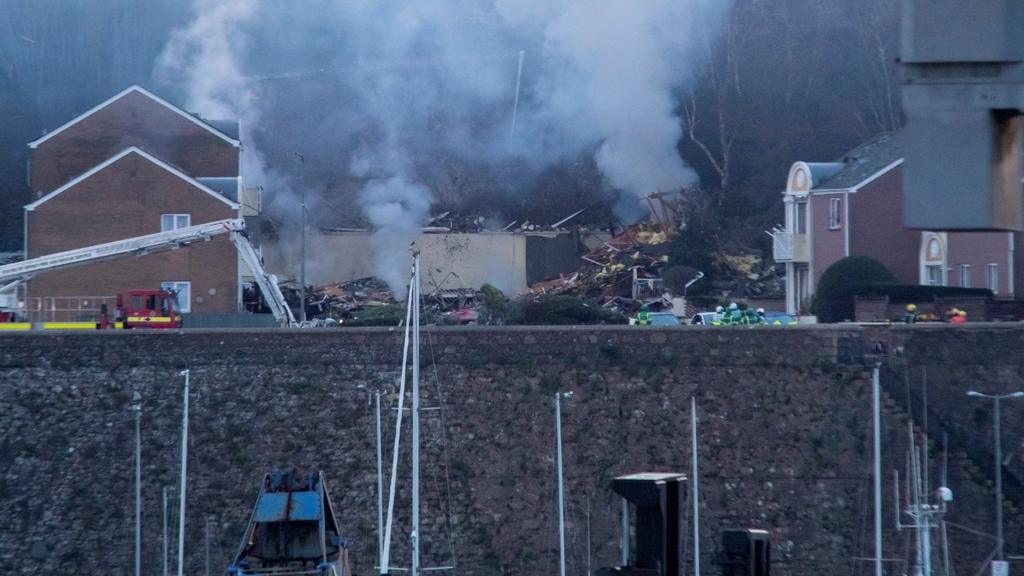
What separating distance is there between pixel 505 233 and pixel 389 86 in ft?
29.9

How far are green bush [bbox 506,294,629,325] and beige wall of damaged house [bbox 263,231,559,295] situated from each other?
7.02 meters

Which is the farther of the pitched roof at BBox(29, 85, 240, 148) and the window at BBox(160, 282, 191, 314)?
the pitched roof at BBox(29, 85, 240, 148)

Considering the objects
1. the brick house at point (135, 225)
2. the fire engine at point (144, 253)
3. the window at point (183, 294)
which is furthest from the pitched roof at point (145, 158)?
the window at point (183, 294)

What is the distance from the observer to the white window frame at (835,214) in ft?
97.6

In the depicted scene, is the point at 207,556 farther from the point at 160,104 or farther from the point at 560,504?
the point at 160,104

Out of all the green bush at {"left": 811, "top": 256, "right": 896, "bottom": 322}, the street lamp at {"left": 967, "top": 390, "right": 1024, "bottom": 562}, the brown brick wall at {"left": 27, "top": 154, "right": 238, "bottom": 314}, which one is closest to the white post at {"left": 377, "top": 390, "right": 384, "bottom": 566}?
the street lamp at {"left": 967, "top": 390, "right": 1024, "bottom": 562}

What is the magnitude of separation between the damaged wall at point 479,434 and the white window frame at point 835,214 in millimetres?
10196

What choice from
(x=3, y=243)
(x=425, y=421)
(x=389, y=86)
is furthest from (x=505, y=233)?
(x=425, y=421)

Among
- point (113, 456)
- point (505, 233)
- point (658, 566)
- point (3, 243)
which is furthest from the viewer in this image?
point (3, 243)

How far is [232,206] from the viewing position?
92.5 ft

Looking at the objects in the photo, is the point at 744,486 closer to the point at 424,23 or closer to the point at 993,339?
the point at 993,339

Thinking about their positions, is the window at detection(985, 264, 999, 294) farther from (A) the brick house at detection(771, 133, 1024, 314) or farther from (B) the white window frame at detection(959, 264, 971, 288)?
(B) the white window frame at detection(959, 264, 971, 288)

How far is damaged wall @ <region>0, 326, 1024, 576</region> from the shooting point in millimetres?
18141

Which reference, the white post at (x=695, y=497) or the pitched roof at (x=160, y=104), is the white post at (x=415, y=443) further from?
the pitched roof at (x=160, y=104)
